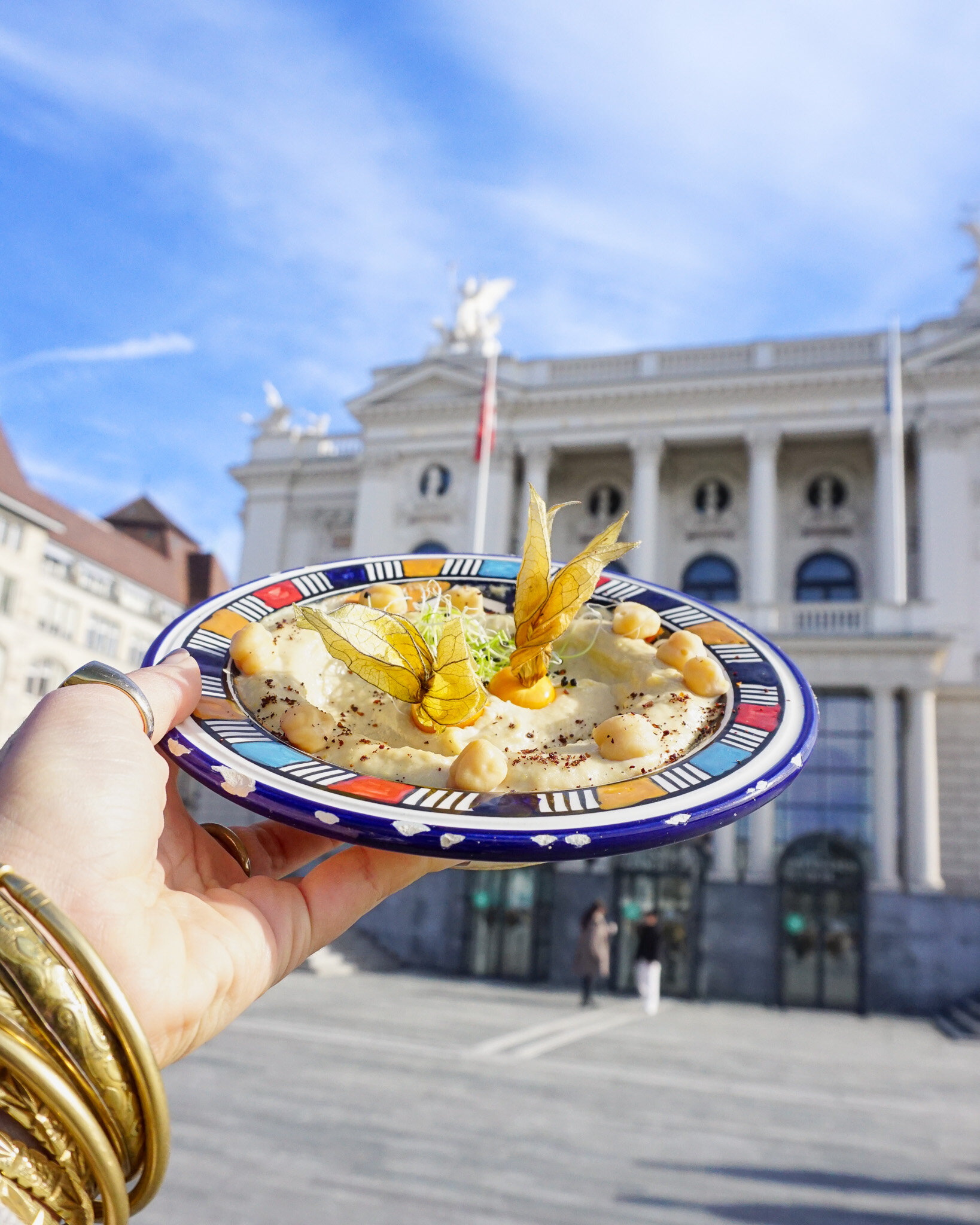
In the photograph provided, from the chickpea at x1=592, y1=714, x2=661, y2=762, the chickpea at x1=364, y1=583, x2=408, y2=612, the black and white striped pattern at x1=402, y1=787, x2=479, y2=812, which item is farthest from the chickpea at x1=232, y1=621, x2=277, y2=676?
the chickpea at x1=592, y1=714, x2=661, y2=762

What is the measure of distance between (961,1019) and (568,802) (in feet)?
81.7

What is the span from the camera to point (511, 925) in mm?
28688

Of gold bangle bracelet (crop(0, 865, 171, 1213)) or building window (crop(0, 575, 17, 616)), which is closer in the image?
gold bangle bracelet (crop(0, 865, 171, 1213))

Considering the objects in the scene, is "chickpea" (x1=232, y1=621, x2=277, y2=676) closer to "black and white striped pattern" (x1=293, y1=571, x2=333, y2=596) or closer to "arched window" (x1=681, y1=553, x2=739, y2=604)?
"black and white striped pattern" (x1=293, y1=571, x2=333, y2=596)

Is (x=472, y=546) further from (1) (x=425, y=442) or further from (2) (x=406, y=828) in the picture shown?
(2) (x=406, y=828)

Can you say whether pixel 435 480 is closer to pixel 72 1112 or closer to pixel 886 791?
pixel 886 791

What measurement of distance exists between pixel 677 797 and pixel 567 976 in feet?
90.4

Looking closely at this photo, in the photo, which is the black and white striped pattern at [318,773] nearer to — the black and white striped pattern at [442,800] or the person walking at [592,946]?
the black and white striped pattern at [442,800]

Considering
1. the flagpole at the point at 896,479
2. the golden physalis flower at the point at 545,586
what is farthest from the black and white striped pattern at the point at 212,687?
the flagpole at the point at 896,479

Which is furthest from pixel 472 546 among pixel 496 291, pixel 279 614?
pixel 279 614

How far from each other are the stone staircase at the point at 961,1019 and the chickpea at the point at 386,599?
22235 millimetres

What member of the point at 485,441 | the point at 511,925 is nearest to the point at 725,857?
the point at 511,925

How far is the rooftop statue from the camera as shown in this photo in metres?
39.6

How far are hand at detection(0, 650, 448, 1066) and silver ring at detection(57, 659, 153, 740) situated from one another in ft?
0.06
